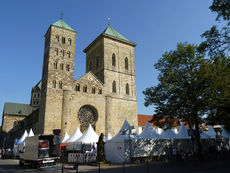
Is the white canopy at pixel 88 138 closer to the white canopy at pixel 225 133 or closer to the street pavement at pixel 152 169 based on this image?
the street pavement at pixel 152 169

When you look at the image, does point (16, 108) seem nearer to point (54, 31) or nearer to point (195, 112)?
point (54, 31)

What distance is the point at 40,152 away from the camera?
46.7 ft

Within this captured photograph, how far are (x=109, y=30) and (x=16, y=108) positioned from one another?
3950 centimetres

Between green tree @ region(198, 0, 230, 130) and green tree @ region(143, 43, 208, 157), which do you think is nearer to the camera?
green tree @ region(198, 0, 230, 130)

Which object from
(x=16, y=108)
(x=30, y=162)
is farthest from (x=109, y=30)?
(x=16, y=108)

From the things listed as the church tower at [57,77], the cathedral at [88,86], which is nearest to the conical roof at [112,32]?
the cathedral at [88,86]

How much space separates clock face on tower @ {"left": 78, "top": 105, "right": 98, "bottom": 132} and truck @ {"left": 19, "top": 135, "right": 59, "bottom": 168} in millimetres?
11894

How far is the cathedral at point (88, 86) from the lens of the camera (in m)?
25.7

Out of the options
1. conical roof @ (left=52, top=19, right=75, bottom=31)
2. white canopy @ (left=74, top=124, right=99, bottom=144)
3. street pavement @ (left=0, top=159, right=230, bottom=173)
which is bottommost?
street pavement @ (left=0, top=159, right=230, bottom=173)

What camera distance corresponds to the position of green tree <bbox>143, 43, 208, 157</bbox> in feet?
54.6

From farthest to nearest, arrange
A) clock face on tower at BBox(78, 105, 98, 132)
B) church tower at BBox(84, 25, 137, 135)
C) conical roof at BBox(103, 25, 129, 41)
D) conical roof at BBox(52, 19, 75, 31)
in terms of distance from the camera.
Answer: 1. conical roof at BBox(103, 25, 129, 41)
2. conical roof at BBox(52, 19, 75, 31)
3. church tower at BBox(84, 25, 137, 135)
4. clock face on tower at BBox(78, 105, 98, 132)

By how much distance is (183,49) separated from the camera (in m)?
17.8

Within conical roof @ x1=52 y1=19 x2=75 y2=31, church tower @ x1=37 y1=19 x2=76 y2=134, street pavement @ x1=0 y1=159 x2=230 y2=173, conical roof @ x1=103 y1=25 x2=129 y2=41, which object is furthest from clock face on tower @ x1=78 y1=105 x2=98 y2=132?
conical roof @ x1=103 y1=25 x2=129 y2=41

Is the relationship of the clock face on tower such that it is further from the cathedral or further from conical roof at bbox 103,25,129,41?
conical roof at bbox 103,25,129,41
